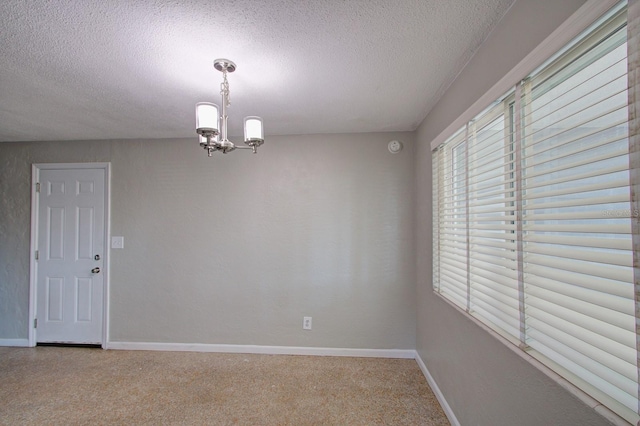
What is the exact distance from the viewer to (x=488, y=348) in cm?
133

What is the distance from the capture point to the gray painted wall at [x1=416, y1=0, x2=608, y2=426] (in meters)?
0.94

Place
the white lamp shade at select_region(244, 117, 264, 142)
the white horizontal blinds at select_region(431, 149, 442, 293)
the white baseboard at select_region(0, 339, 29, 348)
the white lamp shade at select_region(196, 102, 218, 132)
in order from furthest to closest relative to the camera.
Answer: the white baseboard at select_region(0, 339, 29, 348), the white horizontal blinds at select_region(431, 149, 442, 293), the white lamp shade at select_region(244, 117, 264, 142), the white lamp shade at select_region(196, 102, 218, 132)

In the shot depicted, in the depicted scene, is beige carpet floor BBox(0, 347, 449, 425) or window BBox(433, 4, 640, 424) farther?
beige carpet floor BBox(0, 347, 449, 425)

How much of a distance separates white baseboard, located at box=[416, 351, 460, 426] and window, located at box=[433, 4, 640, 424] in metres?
0.88

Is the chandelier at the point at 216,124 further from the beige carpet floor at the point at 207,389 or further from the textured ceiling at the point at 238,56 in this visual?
the beige carpet floor at the point at 207,389

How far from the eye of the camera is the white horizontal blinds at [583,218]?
73 centimetres

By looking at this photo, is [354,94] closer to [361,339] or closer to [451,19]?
[451,19]

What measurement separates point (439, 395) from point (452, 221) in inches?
51.6

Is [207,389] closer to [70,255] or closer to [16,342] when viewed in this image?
[70,255]

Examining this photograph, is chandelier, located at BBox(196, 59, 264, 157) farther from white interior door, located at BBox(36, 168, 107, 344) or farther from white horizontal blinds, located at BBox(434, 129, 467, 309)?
white interior door, located at BBox(36, 168, 107, 344)

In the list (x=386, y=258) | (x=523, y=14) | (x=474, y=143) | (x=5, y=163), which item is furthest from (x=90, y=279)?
(x=523, y=14)

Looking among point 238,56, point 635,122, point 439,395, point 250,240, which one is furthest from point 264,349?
point 635,122

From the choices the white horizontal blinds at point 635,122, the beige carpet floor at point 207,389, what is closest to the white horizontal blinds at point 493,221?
the white horizontal blinds at point 635,122

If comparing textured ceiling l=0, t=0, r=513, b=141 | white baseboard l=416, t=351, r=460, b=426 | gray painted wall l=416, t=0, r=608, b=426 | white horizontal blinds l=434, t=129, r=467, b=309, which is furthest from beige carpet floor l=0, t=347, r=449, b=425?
textured ceiling l=0, t=0, r=513, b=141
